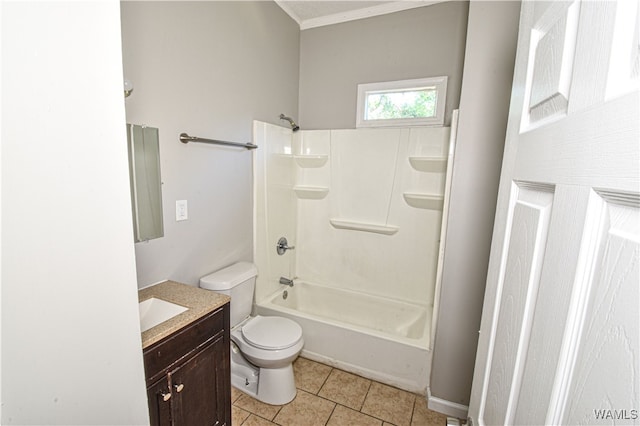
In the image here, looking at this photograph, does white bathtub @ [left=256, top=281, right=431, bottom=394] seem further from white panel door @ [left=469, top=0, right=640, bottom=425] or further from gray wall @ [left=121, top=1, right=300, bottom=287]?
white panel door @ [left=469, top=0, right=640, bottom=425]

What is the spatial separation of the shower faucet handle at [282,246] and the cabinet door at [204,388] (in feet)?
3.96

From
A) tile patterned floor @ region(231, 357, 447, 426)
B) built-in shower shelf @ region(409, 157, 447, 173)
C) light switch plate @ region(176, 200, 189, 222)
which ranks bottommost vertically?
tile patterned floor @ region(231, 357, 447, 426)

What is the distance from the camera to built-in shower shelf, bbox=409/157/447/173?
7.29 feet

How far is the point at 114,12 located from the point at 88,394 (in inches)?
34.0

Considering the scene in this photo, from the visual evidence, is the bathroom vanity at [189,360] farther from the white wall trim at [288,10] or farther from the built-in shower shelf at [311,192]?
the white wall trim at [288,10]

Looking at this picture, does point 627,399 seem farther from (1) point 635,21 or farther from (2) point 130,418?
A: (2) point 130,418

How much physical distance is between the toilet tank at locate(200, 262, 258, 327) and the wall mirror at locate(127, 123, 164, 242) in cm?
48

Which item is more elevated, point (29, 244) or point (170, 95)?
point (170, 95)

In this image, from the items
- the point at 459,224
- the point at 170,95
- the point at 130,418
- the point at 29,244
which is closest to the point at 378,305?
the point at 459,224

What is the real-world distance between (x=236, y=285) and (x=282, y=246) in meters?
0.79

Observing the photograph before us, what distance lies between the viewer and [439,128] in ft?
7.34

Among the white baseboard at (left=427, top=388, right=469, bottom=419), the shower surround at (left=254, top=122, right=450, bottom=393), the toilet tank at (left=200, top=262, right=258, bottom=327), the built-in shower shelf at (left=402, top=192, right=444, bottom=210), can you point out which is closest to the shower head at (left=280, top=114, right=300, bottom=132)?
the shower surround at (left=254, top=122, right=450, bottom=393)

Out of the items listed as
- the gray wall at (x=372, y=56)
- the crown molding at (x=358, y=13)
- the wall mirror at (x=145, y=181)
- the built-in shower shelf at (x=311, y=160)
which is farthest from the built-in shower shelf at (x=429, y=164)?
the wall mirror at (x=145, y=181)

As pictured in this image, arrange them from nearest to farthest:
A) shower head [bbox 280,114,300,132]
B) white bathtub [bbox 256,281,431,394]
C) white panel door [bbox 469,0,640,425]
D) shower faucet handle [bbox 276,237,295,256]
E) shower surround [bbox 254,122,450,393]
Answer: white panel door [bbox 469,0,640,425] < white bathtub [bbox 256,281,431,394] < shower surround [bbox 254,122,450,393] < shower head [bbox 280,114,300,132] < shower faucet handle [bbox 276,237,295,256]
